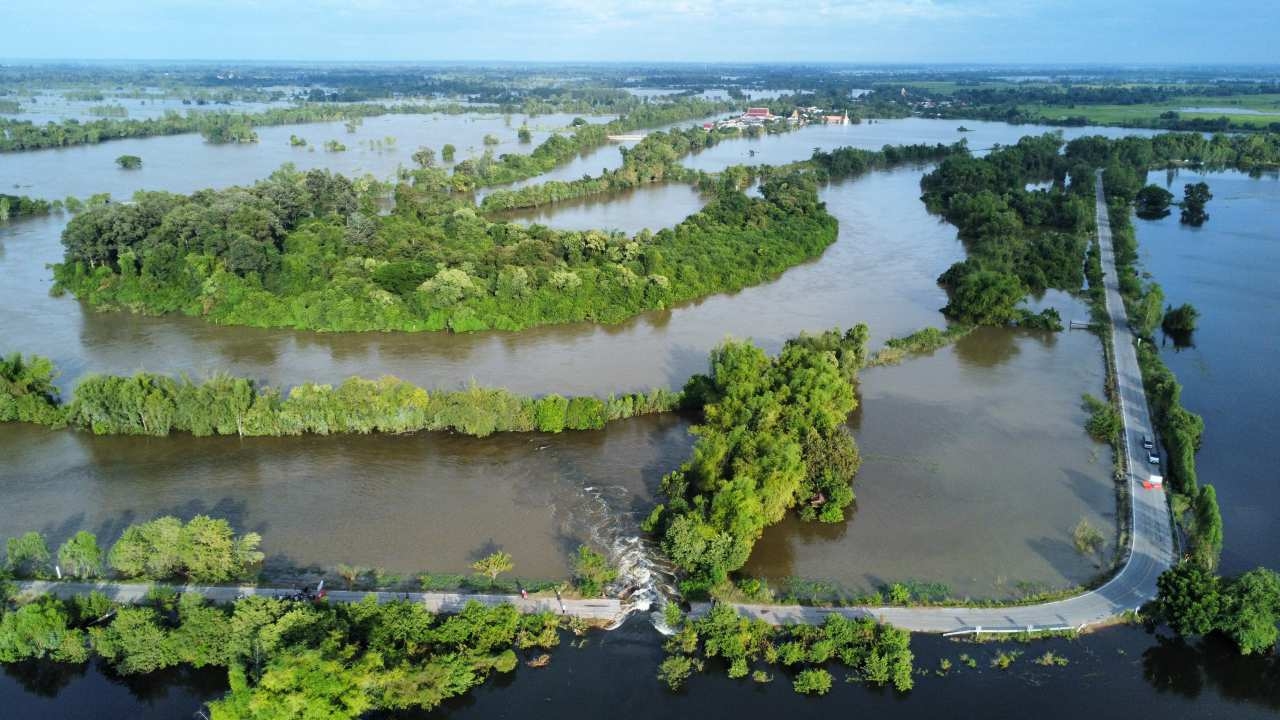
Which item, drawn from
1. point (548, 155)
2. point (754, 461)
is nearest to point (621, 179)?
point (548, 155)

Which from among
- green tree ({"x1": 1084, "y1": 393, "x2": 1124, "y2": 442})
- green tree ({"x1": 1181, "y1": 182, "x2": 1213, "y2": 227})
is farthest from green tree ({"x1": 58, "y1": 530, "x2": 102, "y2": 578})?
green tree ({"x1": 1181, "y1": 182, "x2": 1213, "y2": 227})

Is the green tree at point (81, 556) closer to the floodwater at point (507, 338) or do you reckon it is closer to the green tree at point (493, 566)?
the green tree at point (493, 566)

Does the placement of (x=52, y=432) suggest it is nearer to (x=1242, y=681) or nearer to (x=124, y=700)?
(x=124, y=700)

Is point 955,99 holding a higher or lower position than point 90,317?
higher

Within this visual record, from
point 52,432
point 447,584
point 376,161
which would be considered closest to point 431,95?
point 376,161

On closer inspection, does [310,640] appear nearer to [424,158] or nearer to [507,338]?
[507,338]
